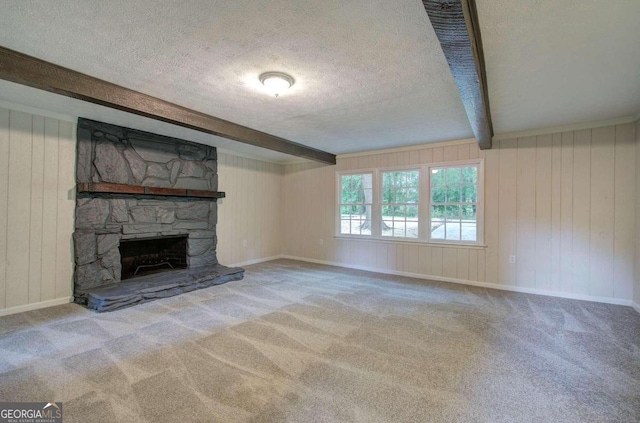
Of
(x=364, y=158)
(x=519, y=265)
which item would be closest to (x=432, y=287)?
(x=519, y=265)

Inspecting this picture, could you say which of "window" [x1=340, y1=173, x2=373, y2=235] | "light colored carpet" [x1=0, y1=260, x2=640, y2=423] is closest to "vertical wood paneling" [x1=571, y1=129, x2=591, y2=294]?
"light colored carpet" [x1=0, y1=260, x2=640, y2=423]

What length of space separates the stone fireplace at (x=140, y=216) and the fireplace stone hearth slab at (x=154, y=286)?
0.04ft

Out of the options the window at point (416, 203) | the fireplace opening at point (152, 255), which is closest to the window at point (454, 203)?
the window at point (416, 203)

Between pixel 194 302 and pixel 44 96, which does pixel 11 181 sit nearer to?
pixel 44 96

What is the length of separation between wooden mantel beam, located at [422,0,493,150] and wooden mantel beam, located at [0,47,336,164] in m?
2.75

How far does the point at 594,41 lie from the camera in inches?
76.1

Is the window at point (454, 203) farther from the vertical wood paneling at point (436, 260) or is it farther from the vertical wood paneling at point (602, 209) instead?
the vertical wood paneling at point (602, 209)

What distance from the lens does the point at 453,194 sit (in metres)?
4.72

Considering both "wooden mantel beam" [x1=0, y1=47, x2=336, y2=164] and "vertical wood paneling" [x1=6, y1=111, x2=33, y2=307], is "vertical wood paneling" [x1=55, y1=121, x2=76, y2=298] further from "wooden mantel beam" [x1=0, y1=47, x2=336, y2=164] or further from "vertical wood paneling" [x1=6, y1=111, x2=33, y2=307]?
"wooden mantel beam" [x1=0, y1=47, x2=336, y2=164]

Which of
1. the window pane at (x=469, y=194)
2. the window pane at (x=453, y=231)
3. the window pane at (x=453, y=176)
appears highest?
the window pane at (x=453, y=176)

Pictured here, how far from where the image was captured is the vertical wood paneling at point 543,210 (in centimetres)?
399

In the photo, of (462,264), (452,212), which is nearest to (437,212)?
(452,212)

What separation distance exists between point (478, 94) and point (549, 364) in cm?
223

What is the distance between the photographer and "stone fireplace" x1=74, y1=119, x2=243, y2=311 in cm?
364
